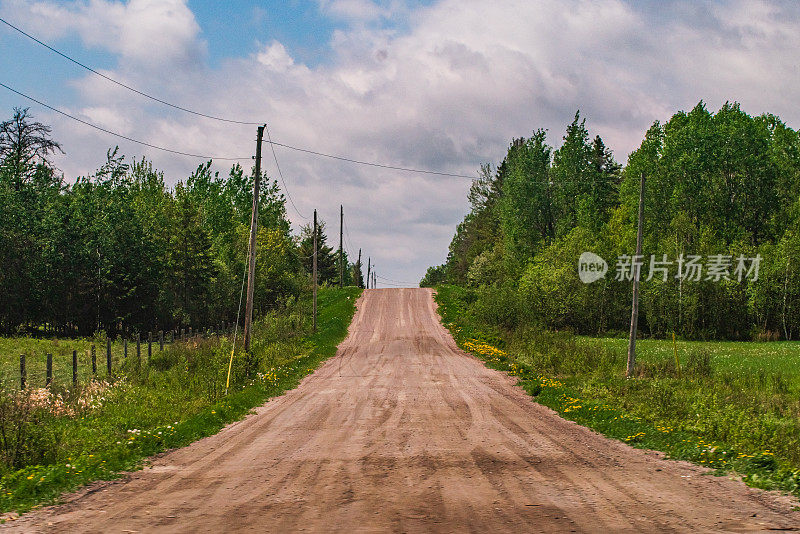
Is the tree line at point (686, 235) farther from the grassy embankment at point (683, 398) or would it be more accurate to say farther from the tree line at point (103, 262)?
the tree line at point (103, 262)

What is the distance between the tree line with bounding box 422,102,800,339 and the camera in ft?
167

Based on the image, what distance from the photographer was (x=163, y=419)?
1631 centimetres

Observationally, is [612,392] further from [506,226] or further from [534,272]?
[506,226]

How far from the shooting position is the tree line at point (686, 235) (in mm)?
50969

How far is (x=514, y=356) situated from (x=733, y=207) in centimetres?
3280

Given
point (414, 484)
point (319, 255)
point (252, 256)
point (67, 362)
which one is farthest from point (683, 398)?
point (319, 255)

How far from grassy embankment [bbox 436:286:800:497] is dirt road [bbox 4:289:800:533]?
0.91 metres

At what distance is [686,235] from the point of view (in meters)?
53.7

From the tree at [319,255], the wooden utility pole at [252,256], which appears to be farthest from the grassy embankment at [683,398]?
the tree at [319,255]

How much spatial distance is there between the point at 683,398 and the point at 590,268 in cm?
3798

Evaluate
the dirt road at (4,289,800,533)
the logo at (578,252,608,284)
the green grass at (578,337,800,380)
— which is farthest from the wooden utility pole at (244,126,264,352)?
the logo at (578,252,608,284)

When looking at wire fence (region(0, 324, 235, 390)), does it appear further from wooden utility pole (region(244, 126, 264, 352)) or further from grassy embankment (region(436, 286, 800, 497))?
grassy embankment (region(436, 286, 800, 497))

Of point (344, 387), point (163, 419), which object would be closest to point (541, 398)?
point (344, 387)

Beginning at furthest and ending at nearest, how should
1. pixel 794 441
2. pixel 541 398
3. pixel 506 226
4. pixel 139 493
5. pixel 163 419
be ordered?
pixel 506 226 < pixel 541 398 < pixel 163 419 < pixel 794 441 < pixel 139 493
